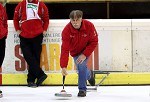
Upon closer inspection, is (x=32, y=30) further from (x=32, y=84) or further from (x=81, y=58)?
(x=81, y=58)

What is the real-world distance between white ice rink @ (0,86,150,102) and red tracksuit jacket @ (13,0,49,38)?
0.94 metres

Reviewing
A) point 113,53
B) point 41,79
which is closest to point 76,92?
point 41,79

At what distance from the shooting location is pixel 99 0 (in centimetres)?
1223

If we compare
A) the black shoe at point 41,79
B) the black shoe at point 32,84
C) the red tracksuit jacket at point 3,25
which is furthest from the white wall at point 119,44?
the red tracksuit jacket at point 3,25

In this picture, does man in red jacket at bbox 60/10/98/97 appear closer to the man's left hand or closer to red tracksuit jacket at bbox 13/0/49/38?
the man's left hand

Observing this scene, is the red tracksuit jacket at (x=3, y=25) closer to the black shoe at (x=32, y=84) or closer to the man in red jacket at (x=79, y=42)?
the man in red jacket at (x=79, y=42)

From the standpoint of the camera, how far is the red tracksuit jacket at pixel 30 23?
741 cm

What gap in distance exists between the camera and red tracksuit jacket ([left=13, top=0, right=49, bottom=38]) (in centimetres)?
741

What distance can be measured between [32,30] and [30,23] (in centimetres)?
12

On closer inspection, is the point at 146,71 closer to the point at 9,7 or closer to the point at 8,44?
the point at 8,44

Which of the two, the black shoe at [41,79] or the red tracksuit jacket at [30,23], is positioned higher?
the red tracksuit jacket at [30,23]

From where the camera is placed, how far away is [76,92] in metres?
6.85

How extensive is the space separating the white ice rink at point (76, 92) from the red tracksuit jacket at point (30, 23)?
3.10ft

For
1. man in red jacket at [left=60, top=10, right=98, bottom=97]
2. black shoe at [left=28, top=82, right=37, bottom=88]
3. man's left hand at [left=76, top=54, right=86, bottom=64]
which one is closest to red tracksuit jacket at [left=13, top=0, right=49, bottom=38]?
black shoe at [left=28, top=82, right=37, bottom=88]
